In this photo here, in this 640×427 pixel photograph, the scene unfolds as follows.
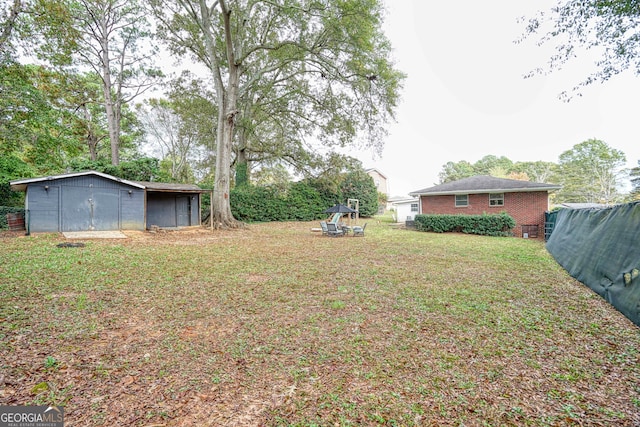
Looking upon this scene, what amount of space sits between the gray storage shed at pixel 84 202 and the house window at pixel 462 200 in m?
17.0

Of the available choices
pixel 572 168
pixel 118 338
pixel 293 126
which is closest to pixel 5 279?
pixel 118 338

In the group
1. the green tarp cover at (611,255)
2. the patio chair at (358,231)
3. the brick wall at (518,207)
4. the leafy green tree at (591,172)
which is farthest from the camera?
the leafy green tree at (591,172)

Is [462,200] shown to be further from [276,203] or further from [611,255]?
[276,203]

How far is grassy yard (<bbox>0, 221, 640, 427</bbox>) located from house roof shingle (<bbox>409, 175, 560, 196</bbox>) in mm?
11208

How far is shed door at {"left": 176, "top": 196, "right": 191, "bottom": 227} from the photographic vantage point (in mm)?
17828

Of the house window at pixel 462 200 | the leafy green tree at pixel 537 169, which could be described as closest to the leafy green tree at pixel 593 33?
the house window at pixel 462 200

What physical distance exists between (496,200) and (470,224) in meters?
2.69

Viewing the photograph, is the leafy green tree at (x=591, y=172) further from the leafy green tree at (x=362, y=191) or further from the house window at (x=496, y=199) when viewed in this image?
the house window at (x=496, y=199)

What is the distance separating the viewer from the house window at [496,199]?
52.4ft

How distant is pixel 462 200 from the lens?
1736 cm

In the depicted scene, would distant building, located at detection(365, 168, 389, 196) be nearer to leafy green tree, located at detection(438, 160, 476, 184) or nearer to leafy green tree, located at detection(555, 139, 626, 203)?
leafy green tree, located at detection(438, 160, 476, 184)

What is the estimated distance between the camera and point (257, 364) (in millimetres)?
2619

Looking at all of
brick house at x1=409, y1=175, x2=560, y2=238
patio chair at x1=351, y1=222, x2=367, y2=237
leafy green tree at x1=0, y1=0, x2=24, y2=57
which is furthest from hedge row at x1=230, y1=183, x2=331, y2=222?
leafy green tree at x1=0, y1=0, x2=24, y2=57

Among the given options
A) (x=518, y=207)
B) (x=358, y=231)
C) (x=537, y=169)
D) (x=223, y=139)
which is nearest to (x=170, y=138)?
(x=223, y=139)
